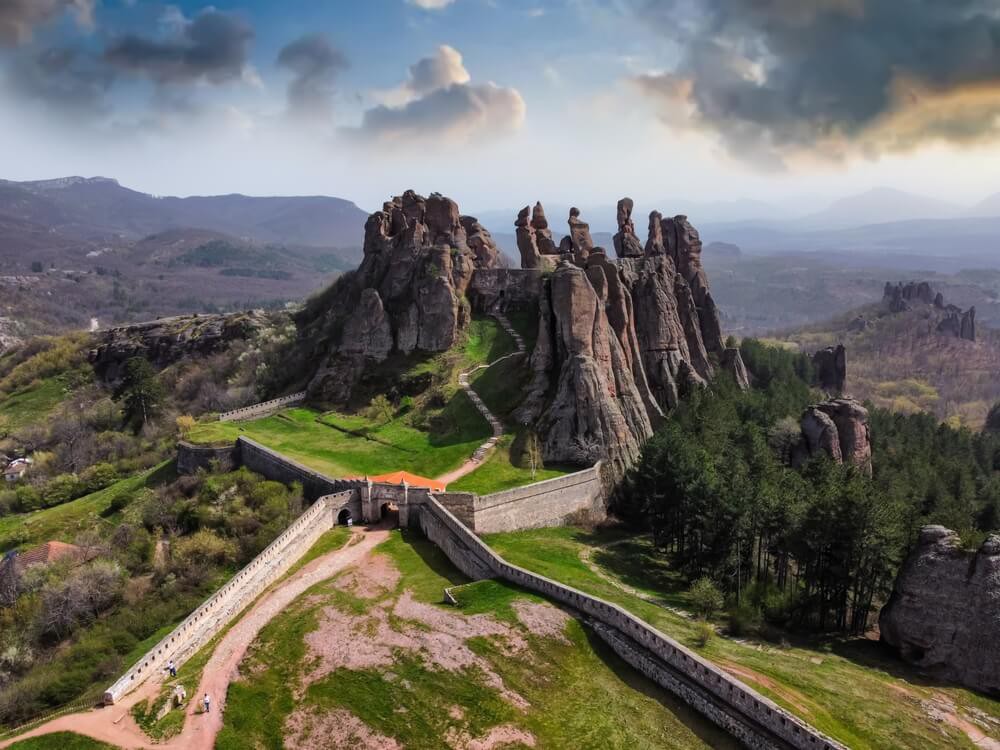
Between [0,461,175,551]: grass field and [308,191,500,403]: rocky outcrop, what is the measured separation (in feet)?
66.8

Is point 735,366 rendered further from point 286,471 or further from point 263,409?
point 263,409

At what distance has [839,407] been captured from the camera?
64.7 metres

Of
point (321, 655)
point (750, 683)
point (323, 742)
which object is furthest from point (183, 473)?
point (750, 683)

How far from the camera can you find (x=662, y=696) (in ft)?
101

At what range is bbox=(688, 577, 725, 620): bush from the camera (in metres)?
40.4

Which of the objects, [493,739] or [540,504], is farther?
[540,504]

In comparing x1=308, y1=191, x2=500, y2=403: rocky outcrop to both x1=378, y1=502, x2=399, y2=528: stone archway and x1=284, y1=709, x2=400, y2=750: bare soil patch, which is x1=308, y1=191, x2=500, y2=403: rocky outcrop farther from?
x1=284, y1=709, x2=400, y2=750: bare soil patch

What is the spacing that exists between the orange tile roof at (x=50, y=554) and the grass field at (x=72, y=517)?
5.09m

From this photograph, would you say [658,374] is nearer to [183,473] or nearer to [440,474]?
[440,474]

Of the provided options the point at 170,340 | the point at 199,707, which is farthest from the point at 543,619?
the point at 170,340

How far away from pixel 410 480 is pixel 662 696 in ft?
99.0

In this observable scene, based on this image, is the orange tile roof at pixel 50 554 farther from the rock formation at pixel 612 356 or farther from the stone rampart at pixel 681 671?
the rock formation at pixel 612 356

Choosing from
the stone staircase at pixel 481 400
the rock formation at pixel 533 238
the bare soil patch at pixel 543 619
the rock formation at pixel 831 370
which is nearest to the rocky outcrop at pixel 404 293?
the rock formation at pixel 533 238

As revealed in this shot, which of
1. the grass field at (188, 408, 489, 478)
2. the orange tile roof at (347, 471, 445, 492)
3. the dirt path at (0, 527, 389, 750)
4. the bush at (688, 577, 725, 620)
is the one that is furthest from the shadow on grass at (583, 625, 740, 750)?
the grass field at (188, 408, 489, 478)
